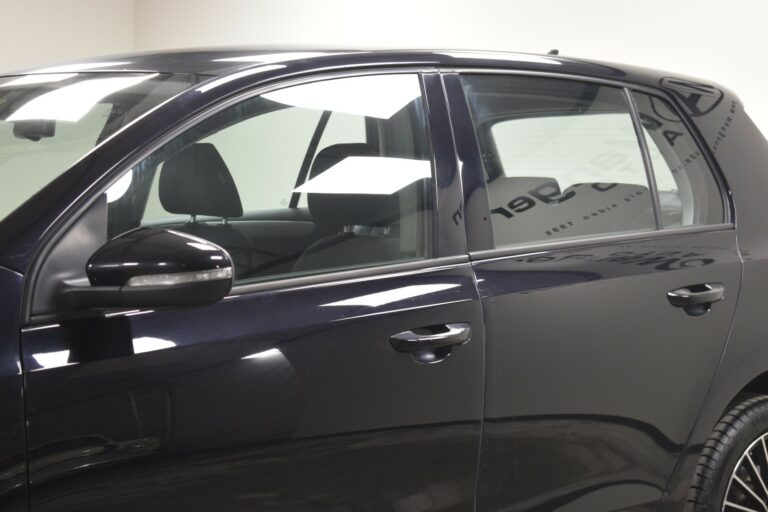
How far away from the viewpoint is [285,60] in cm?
162

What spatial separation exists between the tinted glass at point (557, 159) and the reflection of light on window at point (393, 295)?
189 mm

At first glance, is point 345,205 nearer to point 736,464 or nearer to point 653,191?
point 653,191

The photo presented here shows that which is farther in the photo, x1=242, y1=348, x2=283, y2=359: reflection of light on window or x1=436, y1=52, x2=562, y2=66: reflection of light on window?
x1=436, y1=52, x2=562, y2=66: reflection of light on window

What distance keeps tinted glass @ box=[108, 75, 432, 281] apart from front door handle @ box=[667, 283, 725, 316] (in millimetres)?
591

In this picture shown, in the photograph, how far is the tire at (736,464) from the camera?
2125 millimetres

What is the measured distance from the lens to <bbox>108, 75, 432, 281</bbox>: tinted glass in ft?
4.92

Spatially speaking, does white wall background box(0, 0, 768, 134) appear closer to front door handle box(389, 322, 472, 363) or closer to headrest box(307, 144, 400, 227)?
headrest box(307, 144, 400, 227)

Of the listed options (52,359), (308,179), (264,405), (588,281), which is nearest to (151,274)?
(52,359)

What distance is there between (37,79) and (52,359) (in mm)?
710

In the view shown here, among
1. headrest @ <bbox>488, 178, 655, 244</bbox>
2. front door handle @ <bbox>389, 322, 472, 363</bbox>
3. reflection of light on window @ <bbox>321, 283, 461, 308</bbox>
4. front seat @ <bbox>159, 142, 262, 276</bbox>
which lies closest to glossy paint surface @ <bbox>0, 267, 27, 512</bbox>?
front seat @ <bbox>159, 142, 262, 276</bbox>

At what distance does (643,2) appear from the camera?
15.4ft

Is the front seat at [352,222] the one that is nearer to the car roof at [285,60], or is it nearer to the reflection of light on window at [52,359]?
the car roof at [285,60]

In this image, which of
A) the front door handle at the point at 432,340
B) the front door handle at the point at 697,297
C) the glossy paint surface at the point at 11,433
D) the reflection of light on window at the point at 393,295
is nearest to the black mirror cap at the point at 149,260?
the glossy paint surface at the point at 11,433

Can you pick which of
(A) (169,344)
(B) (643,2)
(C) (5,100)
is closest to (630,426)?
(A) (169,344)
